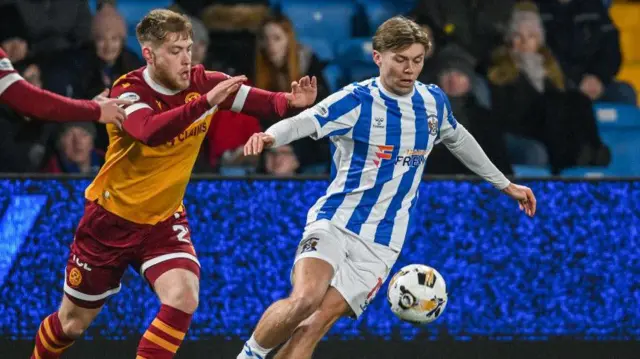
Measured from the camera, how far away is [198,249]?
6.29 metres

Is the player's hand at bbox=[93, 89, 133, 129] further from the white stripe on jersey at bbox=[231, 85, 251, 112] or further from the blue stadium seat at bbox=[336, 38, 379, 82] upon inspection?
the blue stadium seat at bbox=[336, 38, 379, 82]

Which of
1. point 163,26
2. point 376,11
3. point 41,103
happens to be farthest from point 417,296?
point 376,11

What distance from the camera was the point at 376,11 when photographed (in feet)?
28.6

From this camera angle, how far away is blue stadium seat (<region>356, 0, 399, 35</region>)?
870 cm

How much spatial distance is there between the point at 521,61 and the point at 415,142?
302cm

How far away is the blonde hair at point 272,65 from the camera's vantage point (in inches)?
302

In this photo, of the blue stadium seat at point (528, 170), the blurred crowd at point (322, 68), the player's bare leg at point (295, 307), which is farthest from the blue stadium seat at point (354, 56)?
the player's bare leg at point (295, 307)

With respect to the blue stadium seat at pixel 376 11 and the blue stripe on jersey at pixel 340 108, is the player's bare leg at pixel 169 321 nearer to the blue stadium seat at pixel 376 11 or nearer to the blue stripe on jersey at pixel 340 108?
the blue stripe on jersey at pixel 340 108

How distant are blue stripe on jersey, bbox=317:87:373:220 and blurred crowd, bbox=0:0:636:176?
1.87 m

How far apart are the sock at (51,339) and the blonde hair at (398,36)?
1.89 metres

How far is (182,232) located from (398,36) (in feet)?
4.18

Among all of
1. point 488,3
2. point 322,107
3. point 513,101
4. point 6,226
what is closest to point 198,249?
point 6,226

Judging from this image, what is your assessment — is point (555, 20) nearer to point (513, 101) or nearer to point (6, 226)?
point (513, 101)

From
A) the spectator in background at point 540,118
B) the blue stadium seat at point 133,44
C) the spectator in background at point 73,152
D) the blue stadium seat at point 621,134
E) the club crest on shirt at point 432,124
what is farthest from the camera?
the blue stadium seat at point 621,134
